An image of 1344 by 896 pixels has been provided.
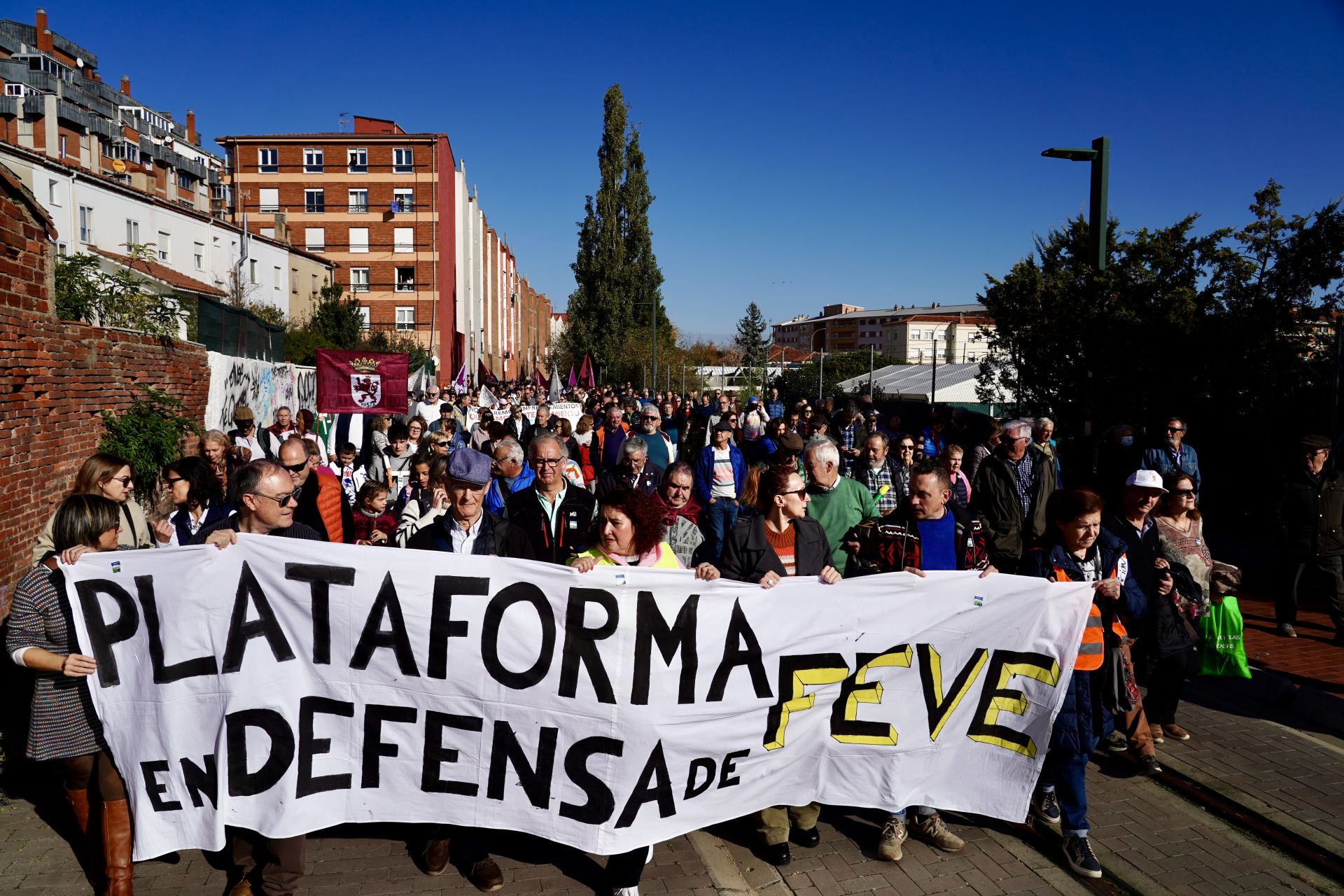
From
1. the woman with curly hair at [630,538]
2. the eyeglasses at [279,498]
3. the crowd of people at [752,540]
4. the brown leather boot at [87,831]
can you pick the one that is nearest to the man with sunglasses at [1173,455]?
the crowd of people at [752,540]

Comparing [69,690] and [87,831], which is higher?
[69,690]

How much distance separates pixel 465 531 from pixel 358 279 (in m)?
54.9

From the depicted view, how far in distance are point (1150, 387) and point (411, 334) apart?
1818 inches

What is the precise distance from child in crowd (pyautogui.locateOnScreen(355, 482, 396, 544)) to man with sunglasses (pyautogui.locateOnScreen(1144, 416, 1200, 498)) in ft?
22.9

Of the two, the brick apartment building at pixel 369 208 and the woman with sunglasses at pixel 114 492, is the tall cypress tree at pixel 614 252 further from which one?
the woman with sunglasses at pixel 114 492

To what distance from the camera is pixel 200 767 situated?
4074 mm

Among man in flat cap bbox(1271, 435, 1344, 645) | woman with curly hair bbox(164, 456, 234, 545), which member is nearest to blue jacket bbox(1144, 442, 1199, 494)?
man in flat cap bbox(1271, 435, 1344, 645)

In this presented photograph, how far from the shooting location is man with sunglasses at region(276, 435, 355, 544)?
6242 mm

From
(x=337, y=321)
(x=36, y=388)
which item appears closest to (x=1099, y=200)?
(x=36, y=388)

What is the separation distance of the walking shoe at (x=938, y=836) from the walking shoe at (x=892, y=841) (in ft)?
0.45

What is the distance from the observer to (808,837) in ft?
15.1

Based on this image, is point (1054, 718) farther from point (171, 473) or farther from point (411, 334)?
point (411, 334)

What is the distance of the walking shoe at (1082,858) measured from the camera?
4.25 metres

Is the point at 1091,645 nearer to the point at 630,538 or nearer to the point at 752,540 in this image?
the point at 752,540
